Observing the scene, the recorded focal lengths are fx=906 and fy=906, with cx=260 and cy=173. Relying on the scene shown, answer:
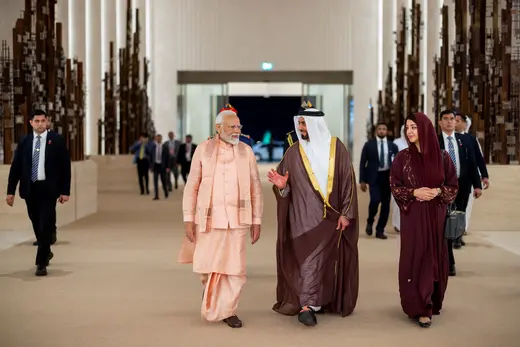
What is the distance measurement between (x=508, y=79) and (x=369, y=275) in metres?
5.42

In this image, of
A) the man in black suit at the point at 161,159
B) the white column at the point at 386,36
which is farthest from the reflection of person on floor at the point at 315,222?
the white column at the point at 386,36

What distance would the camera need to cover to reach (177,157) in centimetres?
2173

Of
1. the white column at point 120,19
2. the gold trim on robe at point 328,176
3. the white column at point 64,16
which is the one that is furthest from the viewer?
the white column at point 120,19

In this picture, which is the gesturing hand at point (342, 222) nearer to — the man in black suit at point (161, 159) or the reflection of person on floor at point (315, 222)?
the reflection of person on floor at point (315, 222)

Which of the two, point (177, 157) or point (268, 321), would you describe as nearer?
point (268, 321)

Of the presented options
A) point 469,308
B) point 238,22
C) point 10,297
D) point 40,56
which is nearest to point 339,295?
point 469,308

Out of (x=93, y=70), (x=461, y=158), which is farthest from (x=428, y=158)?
(x=93, y=70)

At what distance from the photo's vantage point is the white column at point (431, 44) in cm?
2195

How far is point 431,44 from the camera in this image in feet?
73.2

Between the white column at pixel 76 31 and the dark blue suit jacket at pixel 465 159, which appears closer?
the dark blue suit jacket at pixel 465 159

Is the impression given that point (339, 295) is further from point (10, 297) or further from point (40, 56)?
point (40, 56)

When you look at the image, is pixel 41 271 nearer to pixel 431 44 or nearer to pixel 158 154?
pixel 158 154

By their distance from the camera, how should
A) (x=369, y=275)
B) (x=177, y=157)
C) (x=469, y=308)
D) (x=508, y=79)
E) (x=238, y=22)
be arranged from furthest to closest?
(x=238, y=22) → (x=177, y=157) → (x=508, y=79) → (x=369, y=275) → (x=469, y=308)

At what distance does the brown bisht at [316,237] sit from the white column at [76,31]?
16.8m
